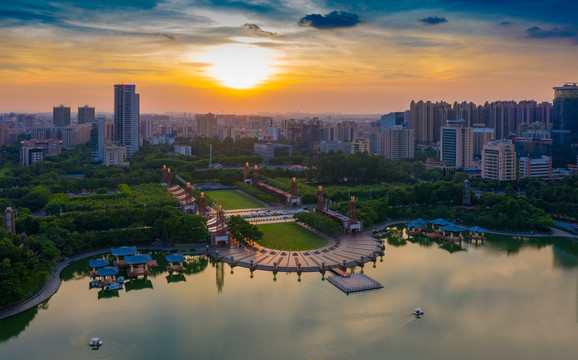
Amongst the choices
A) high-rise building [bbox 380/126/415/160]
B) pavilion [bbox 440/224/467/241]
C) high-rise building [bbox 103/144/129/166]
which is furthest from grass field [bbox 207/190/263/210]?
high-rise building [bbox 380/126/415/160]

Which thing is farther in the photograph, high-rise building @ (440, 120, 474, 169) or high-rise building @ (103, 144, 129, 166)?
high-rise building @ (103, 144, 129, 166)

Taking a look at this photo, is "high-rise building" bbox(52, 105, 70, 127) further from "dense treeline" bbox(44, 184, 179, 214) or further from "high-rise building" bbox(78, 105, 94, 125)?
"dense treeline" bbox(44, 184, 179, 214)

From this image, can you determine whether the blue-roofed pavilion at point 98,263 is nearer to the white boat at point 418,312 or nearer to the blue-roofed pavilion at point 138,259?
the blue-roofed pavilion at point 138,259

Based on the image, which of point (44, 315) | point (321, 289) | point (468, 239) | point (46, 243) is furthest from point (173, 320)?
point (468, 239)

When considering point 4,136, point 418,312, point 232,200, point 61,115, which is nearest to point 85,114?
point 61,115

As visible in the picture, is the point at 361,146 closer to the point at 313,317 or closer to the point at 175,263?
the point at 175,263

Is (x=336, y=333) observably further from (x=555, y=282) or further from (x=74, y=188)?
(x=74, y=188)
